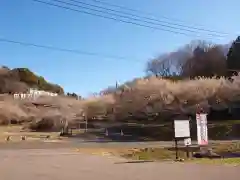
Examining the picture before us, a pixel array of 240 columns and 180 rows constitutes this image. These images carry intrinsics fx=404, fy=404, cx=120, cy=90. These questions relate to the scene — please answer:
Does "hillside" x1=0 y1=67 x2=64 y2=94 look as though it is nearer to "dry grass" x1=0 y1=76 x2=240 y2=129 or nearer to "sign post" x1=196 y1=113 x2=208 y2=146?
"dry grass" x1=0 y1=76 x2=240 y2=129

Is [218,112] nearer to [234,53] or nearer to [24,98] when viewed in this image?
[234,53]

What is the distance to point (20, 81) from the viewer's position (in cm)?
9394

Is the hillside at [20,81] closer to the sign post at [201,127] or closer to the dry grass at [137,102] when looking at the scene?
the dry grass at [137,102]

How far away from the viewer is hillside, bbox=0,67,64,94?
287 ft

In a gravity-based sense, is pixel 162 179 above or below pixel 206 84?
below

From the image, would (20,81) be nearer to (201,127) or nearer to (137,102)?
(137,102)

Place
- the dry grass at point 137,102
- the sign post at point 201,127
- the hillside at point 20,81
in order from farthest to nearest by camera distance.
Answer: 1. the hillside at point 20,81
2. the dry grass at point 137,102
3. the sign post at point 201,127

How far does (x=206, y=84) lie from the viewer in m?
69.6

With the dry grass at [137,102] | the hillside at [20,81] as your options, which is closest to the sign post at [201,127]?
the dry grass at [137,102]

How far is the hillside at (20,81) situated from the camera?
87.6 metres

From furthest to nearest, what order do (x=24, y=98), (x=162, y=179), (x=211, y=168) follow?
(x=24, y=98), (x=211, y=168), (x=162, y=179)

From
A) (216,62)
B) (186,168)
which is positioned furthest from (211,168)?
(216,62)

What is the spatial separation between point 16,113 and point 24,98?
4.61 m

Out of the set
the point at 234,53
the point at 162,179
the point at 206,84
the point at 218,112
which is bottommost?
the point at 162,179
